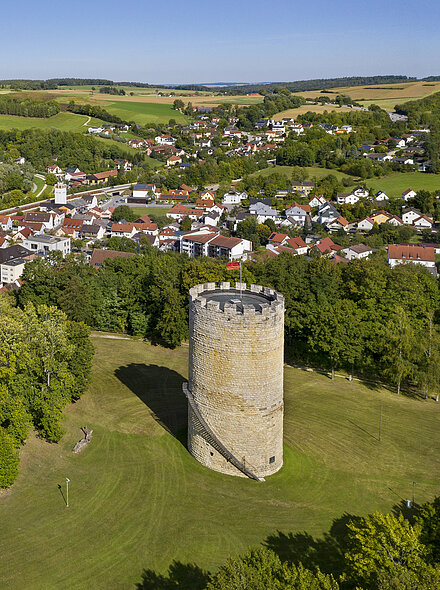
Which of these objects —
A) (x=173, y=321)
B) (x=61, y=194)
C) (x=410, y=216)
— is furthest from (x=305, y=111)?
(x=173, y=321)

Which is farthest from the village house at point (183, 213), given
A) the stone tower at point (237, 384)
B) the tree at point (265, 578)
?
the tree at point (265, 578)

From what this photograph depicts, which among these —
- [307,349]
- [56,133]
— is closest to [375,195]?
[307,349]

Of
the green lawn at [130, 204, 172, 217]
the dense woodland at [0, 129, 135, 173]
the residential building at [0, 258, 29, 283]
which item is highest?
the dense woodland at [0, 129, 135, 173]

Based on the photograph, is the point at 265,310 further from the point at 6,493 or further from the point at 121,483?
the point at 6,493

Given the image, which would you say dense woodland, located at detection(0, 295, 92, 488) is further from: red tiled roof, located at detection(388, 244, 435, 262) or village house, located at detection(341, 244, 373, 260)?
village house, located at detection(341, 244, 373, 260)

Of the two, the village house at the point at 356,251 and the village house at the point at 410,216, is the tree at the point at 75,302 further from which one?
the village house at the point at 410,216

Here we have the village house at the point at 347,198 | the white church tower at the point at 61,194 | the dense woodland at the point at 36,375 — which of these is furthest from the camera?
the village house at the point at 347,198

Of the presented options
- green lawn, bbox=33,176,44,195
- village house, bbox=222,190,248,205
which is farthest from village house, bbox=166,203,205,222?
green lawn, bbox=33,176,44,195
